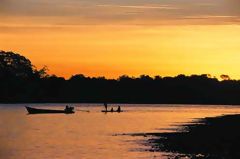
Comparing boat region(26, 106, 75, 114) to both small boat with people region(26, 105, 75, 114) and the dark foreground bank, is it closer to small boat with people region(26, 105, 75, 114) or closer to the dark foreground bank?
small boat with people region(26, 105, 75, 114)

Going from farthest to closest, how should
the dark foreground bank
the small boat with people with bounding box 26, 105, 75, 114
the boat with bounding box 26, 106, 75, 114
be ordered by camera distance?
1. the boat with bounding box 26, 106, 75, 114
2. the small boat with people with bounding box 26, 105, 75, 114
3. the dark foreground bank

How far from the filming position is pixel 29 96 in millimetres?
197375

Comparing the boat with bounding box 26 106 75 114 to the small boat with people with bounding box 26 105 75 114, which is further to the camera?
the boat with bounding box 26 106 75 114

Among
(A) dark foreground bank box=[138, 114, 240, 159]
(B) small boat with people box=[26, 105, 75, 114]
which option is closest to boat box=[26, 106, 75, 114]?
(B) small boat with people box=[26, 105, 75, 114]

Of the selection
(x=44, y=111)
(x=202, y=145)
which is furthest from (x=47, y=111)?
(x=202, y=145)

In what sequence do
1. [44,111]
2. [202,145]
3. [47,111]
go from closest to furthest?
1. [202,145]
2. [47,111]
3. [44,111]

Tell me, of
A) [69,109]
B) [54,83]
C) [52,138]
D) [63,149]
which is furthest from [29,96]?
[63,149]

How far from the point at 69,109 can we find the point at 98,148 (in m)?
72.9

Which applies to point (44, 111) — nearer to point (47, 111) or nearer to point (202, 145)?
point (47, 111)

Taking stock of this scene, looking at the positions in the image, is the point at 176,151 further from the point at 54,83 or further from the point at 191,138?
the point at 54,83

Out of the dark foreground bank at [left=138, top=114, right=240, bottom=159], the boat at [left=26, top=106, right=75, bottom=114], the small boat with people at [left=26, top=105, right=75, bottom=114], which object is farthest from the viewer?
the boat at [left=26, top=106, right=75, bottom=114]

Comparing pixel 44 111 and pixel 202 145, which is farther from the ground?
pixel 44 111

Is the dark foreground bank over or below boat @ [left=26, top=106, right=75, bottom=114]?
below

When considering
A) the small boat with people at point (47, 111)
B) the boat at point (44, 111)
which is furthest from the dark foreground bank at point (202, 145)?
the boat at point (44, 111)
